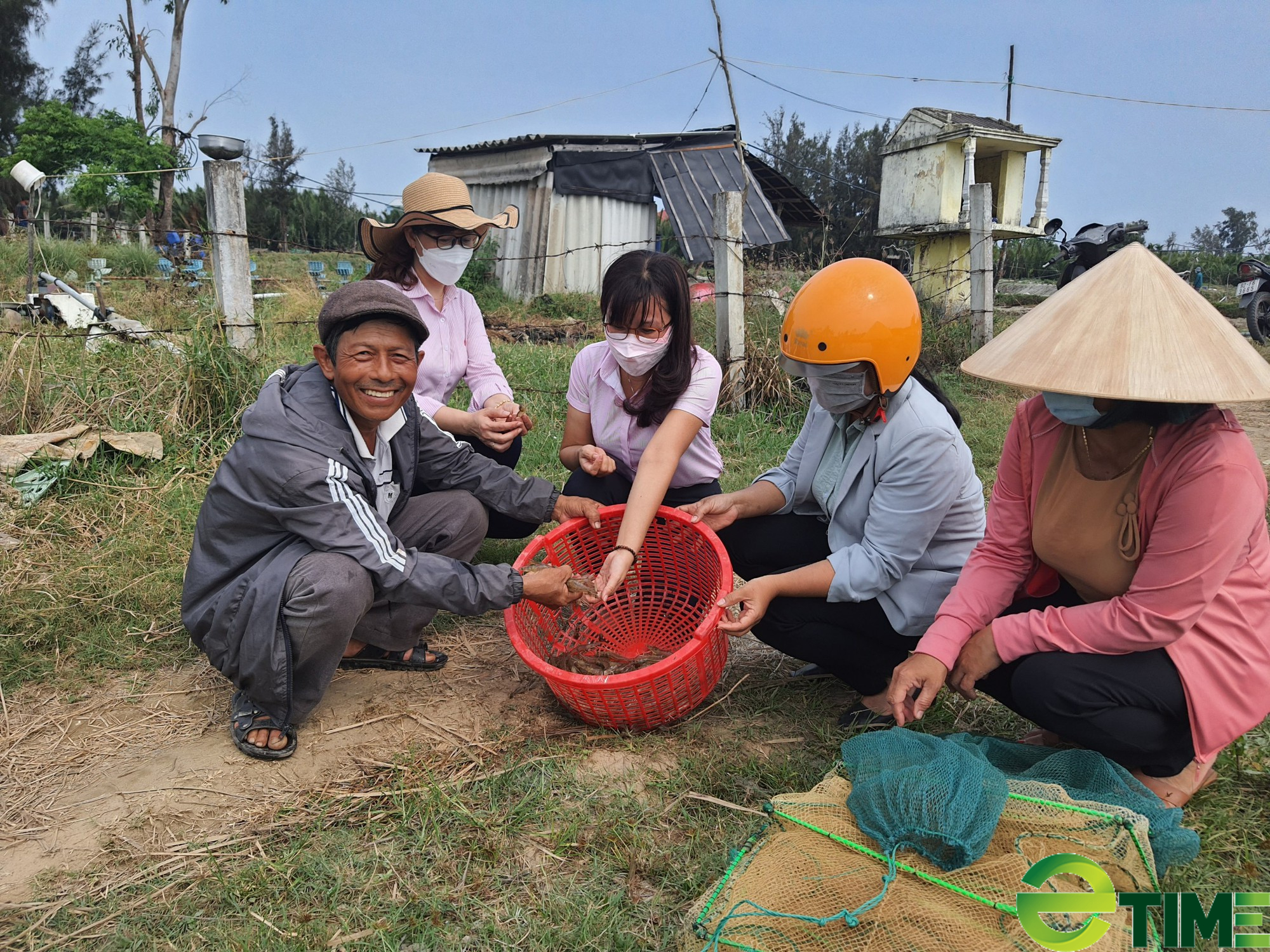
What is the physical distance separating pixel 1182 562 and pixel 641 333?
5.70 feet

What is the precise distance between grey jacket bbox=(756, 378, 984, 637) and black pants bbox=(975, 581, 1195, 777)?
43cm

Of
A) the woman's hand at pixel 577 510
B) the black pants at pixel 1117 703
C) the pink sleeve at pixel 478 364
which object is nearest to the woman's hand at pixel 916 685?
the black pants at pixel 1117 703

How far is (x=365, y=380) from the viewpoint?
2.48m

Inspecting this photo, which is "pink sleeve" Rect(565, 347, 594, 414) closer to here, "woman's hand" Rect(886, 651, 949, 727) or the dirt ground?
the dirt ground

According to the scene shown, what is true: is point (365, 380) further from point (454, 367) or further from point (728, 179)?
point (728, 179)

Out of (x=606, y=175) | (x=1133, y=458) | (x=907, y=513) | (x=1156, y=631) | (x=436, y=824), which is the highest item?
(x=606, y=175)

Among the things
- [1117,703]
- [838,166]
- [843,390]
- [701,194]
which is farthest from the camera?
[838,166]

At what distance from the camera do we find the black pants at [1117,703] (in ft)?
6.37

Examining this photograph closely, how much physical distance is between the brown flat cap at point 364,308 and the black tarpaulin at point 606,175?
11.6 m

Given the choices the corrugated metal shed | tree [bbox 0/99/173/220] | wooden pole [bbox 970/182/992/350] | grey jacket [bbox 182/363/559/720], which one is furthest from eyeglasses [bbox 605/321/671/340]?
tree [bbox 0/99/173/220]

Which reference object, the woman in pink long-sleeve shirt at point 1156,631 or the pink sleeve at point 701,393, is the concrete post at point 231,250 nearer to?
the pink sleeve at point 701,393

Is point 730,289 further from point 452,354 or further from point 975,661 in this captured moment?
point 975,661

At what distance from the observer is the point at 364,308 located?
2.40m

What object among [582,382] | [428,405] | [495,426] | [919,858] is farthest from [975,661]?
[428,405]
